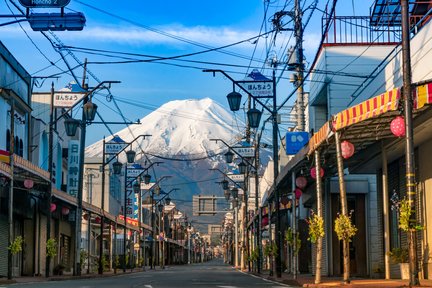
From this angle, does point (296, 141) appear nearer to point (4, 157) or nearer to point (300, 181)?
point (300, 181)

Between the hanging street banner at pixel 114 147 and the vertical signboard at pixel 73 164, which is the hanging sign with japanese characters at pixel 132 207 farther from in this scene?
the hanging street banner at pixel 114 147

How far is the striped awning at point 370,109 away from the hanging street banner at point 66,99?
58.5 feet

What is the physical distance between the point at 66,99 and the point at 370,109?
20.7m

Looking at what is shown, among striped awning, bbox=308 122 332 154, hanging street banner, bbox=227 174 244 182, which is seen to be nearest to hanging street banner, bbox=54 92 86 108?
striped awning, bbox=308 122 332 154

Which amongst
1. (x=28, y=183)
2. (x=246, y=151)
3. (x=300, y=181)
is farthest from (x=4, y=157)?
(x=246, y=151)

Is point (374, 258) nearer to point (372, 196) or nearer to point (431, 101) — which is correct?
point (372, 196)

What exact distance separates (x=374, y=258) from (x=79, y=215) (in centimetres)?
1711

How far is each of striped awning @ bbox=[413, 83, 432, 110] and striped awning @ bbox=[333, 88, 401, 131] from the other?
452 mm

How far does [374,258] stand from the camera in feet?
113

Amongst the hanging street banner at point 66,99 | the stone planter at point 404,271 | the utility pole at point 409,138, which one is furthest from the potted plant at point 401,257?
the hanging street banner at point 66,99

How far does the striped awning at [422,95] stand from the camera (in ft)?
57.6

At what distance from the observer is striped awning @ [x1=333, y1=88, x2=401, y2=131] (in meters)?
18.6

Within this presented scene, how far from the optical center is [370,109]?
770 inches

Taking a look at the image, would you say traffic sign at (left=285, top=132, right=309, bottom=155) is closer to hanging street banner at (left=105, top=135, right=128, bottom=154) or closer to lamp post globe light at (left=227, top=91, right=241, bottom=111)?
lamp post globe light at (left=227, top=91, right=241, bottom=111)
